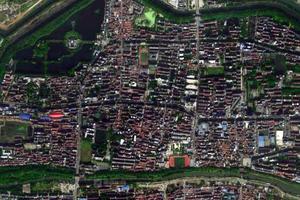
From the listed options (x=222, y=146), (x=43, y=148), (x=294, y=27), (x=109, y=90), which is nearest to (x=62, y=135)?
(x=43, y=148)

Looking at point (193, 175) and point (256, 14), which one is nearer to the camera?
point (193, 175)

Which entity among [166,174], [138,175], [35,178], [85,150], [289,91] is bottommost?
[35,178]

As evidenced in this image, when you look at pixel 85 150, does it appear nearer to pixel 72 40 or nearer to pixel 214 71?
pixel 72 40

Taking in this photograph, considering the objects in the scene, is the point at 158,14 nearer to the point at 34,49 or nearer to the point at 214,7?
the point at 214,7

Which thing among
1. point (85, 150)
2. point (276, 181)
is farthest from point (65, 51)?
point (276, 181)

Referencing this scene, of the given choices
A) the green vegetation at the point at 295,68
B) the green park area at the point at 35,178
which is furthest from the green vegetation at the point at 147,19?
the green park area at the point at 35,178

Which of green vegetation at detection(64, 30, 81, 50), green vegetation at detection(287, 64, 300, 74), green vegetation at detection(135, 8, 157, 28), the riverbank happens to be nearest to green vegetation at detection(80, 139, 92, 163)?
the riverbank

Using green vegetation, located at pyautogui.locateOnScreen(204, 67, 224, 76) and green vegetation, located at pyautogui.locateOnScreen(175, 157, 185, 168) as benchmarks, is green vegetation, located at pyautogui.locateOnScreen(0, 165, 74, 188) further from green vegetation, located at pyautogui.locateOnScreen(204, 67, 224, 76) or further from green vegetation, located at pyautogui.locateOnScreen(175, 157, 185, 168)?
green vegetation, located at pyautogui.locateOnScreen(204, 67, 224, 76)
